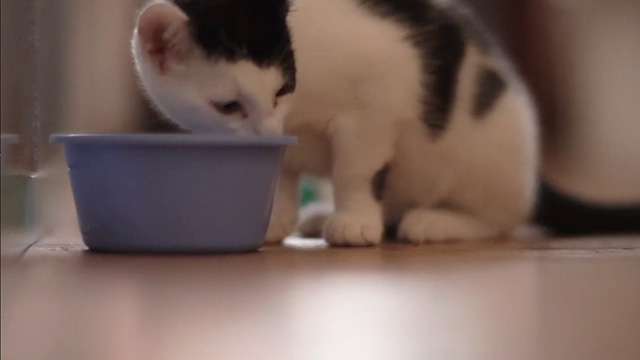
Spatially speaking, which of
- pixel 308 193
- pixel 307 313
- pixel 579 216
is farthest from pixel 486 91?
pixel 307 313

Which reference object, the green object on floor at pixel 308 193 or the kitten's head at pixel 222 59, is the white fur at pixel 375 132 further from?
the green object on floor at pixel 308 193

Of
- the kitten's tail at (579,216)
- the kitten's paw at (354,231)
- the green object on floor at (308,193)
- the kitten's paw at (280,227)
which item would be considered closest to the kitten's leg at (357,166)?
the kitten's paw at (354,231)

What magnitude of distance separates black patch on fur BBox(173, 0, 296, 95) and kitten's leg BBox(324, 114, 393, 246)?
18 centimetres

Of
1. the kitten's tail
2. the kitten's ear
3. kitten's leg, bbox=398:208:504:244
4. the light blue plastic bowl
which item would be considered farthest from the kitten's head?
the kitten's tail

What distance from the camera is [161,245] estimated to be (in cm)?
120

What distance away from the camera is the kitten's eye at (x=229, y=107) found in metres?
1.31

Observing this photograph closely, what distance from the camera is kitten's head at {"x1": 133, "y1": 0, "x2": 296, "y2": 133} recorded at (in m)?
1.28

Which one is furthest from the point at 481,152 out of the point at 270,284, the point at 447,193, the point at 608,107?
the point at 270,284

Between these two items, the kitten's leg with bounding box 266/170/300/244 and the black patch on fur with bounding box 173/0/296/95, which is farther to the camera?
the kitten's leg with bounding box 266/170/300/244

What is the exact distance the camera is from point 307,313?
832 mm

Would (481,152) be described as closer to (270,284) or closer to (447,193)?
(447,193)

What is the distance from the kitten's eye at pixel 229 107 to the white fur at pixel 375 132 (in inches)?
0.6

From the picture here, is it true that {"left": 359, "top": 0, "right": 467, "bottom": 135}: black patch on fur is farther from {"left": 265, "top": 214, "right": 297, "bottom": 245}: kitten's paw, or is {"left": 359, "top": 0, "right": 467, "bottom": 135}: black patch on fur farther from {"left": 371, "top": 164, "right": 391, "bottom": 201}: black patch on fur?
{"left": 265, "top": 214, "right": 297, "bottom": 245}: kitten's paw

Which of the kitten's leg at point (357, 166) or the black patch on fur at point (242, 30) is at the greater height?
the black patch on fur at point (242, 30)
